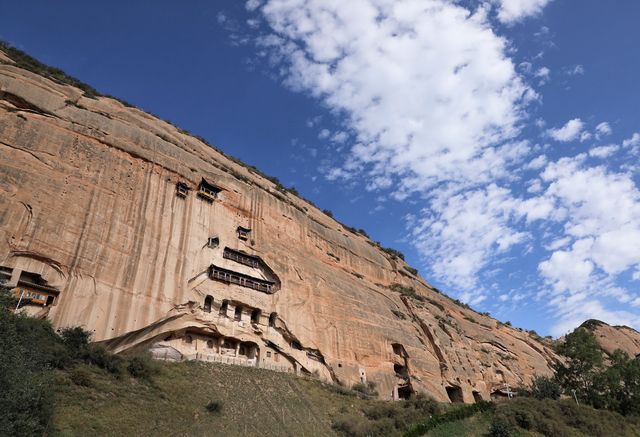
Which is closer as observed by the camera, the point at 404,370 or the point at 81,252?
the point at 81,252

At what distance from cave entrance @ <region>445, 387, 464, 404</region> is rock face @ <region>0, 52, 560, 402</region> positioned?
87 mm

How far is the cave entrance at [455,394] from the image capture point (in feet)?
132

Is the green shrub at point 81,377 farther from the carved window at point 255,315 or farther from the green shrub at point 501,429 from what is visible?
the green shrub at point 501,429

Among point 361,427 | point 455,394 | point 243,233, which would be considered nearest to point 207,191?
point 243,233

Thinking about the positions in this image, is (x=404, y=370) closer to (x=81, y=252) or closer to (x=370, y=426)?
(x=370, y=426)

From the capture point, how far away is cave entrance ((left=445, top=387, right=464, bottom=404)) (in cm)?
4028

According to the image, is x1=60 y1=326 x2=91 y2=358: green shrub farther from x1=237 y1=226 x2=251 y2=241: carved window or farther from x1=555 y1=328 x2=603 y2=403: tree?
x1=555 y1=328 x2=603 y2=403: tree

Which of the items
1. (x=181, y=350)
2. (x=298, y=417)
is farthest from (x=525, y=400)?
(x=181, y=350)

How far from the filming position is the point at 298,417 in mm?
24484

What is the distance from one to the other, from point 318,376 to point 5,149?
22.0m

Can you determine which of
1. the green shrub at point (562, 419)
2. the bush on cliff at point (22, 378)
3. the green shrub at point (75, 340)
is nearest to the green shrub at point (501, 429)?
the green shrub at point (562, 419)

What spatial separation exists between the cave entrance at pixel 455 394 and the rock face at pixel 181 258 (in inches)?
3.4

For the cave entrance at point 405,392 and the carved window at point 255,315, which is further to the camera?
the cave entrance at point 405,392

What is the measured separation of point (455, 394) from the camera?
4081cm
